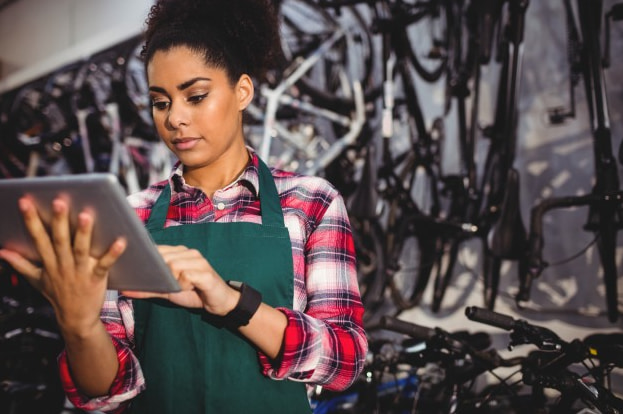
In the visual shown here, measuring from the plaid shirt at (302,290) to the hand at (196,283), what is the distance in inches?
5.3

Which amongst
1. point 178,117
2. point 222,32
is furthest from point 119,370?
point 222,32

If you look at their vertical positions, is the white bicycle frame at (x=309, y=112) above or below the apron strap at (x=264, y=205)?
above

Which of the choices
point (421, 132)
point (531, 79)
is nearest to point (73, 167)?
point (421, 132)

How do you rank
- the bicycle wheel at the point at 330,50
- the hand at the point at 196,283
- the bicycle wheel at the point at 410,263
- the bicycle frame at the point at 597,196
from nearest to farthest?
the hand at the point at 196,283
the bicycle frame at the point at 597,196
the bicycle wheel at the point at 410,263
the bicycle wheel at the point at 330,50

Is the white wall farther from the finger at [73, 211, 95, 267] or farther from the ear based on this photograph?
the finger at [73, 211, 95, 267]

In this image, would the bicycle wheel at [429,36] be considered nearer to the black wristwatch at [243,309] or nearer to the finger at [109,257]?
the black wristwatch at [243,309]

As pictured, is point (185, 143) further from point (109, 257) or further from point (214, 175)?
point (109, 257)

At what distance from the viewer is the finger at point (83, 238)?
68 cm

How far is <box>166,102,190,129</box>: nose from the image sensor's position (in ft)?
3.51

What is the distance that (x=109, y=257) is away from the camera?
Result: 28.0 inches

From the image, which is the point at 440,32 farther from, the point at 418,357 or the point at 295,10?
the point at 418,357

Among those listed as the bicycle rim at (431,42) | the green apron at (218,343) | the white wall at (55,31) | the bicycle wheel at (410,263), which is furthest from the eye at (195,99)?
the white wall at (55,31)

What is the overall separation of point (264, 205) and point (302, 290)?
0.67 feet

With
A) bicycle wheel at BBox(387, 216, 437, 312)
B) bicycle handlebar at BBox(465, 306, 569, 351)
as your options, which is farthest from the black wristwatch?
bicycle wheel at BBox(387, 216, 437, 312)
